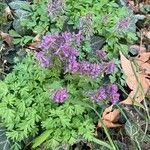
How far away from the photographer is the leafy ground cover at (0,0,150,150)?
248cm

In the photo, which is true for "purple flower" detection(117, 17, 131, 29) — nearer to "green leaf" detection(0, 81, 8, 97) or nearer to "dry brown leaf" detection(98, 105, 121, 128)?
"dry brown leaf" detection(98, 105, 121, 128)

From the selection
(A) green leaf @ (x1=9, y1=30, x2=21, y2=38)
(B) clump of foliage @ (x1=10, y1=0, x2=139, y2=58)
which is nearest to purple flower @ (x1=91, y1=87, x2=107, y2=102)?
(B) clump of foliage @ (x1=10, y1=0, x2=139, y2=58)

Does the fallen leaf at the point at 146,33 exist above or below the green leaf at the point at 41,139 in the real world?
above

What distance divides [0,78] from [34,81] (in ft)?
1.01

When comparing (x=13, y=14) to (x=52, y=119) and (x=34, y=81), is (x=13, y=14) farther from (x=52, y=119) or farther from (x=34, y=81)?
(x=52, y=119)

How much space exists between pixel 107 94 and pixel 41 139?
17.2 inches

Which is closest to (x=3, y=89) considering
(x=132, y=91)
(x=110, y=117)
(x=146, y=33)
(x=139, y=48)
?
(x=110, y=117)

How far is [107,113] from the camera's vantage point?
108 inches

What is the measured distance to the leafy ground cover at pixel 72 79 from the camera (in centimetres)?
248

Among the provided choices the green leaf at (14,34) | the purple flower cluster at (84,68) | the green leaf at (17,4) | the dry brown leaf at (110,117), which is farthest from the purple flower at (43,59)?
the green leaf at (17,4)

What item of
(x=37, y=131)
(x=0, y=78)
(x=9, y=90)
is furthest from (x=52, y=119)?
(x=0, y=78)

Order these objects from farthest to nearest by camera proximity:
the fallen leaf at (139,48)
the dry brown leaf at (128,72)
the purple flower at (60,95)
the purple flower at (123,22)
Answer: the fallen leaf at (139,48), the dry brown leaf at (128,72), the purple flower at (123,22), the purple flower at (60,95)

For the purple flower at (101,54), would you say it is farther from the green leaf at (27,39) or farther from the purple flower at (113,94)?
the green leaf at (27,39)

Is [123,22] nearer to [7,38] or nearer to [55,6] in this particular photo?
[55,6]
